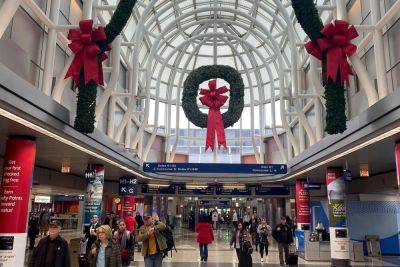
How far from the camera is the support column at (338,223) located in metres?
14.4

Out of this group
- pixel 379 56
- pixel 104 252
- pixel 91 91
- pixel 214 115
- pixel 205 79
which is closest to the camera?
pixel 104 252

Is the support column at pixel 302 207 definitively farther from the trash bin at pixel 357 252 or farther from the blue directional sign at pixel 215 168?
the trash bin at pixel 357 252

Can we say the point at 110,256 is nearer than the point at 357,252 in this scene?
Yes

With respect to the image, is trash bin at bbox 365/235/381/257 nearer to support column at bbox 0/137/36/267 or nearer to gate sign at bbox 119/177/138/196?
gate sign at bbox 119/177/138/196

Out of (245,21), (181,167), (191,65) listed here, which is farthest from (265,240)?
(191,65)

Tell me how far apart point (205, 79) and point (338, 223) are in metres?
12.1

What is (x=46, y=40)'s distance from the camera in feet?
48.3

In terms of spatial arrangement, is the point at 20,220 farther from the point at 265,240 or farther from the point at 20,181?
the point at 265,240

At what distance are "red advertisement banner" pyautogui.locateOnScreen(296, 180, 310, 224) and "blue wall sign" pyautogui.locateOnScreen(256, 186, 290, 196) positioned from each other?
737 centimetres

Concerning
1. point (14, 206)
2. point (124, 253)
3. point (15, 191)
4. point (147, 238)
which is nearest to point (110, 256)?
point (147, 238)

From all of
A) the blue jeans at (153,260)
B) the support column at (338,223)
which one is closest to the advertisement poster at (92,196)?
the blue jeans at (153,260)

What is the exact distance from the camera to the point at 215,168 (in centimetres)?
2275

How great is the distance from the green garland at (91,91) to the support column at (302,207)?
46.4 ft

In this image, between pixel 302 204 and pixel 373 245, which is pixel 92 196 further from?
pixel 373 245
